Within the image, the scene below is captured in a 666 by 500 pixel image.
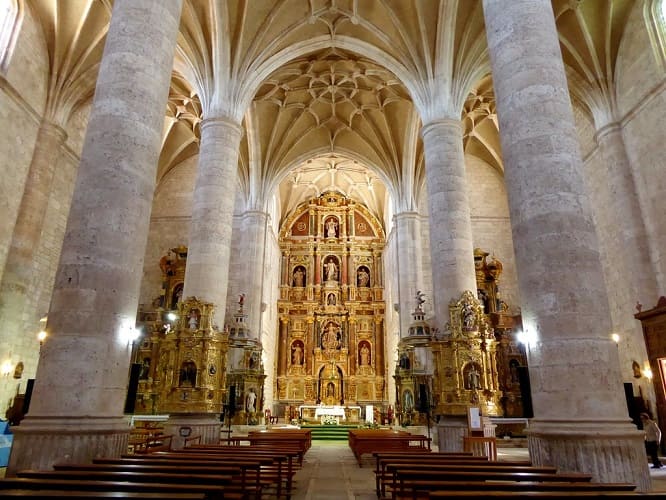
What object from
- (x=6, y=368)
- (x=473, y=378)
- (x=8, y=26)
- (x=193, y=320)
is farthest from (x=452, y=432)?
(x=8, y=26)

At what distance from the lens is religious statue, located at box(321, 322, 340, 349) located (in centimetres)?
3012

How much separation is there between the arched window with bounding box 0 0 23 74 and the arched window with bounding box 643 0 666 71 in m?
19.7

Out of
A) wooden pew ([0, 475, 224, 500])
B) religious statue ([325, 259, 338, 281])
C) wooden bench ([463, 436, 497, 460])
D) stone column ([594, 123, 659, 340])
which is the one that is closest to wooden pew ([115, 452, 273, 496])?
wooden pew ([0, 475, 224, 500])

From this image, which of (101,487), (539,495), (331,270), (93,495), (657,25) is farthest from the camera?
(331,270)

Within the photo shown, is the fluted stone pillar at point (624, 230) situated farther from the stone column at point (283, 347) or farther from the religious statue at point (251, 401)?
the stone column at point (283, 347)

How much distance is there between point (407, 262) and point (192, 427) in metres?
13.5

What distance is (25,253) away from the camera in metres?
14.8

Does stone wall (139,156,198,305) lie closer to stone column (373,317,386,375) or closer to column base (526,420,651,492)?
stone column (373,317,386,375)

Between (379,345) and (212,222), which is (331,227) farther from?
(212,222)

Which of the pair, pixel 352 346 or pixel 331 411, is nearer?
pixel 331 411

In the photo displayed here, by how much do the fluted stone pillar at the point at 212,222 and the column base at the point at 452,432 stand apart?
6380 millimetres

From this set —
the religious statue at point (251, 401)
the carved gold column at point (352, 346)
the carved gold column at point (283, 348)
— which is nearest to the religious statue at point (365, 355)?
the carved gold column at point (352, 346)

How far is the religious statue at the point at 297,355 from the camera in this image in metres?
29.7

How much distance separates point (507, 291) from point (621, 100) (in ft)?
32.3
